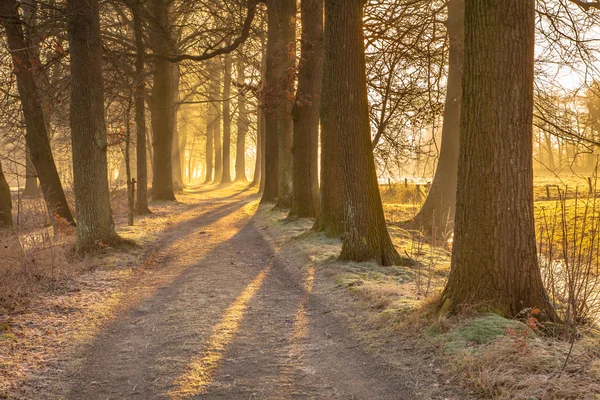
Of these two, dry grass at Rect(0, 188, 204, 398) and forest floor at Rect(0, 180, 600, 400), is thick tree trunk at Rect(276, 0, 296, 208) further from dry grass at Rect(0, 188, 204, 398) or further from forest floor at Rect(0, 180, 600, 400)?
forest floor at Rect(0, 180, 600, 400)

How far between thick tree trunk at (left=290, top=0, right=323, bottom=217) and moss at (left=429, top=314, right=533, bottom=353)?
9.48 meters

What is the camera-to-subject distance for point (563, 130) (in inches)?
318

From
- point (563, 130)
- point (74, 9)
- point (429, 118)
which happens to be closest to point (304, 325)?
point (563, 130)

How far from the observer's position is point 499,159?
499cm

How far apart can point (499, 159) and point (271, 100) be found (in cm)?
1151

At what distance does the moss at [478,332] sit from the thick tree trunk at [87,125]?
767 cm

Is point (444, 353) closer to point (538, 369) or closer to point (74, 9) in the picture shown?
point (538, 369)

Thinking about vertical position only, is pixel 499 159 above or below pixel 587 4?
below

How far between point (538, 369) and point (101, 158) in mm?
9065

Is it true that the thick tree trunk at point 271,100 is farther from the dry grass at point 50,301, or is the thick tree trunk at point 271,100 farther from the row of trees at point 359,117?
the dry grass at point 50,301

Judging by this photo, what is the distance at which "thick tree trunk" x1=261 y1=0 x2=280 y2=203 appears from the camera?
1582 centimetres

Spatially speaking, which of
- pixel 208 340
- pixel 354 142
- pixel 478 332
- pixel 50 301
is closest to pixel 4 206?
pixel 50 301

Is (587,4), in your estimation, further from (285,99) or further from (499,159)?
(285,99)

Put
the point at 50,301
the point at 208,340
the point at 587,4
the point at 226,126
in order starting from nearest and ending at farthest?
the point at 208,340 < the point at 50,301 < the point at 587,4 < the point at 226,126
